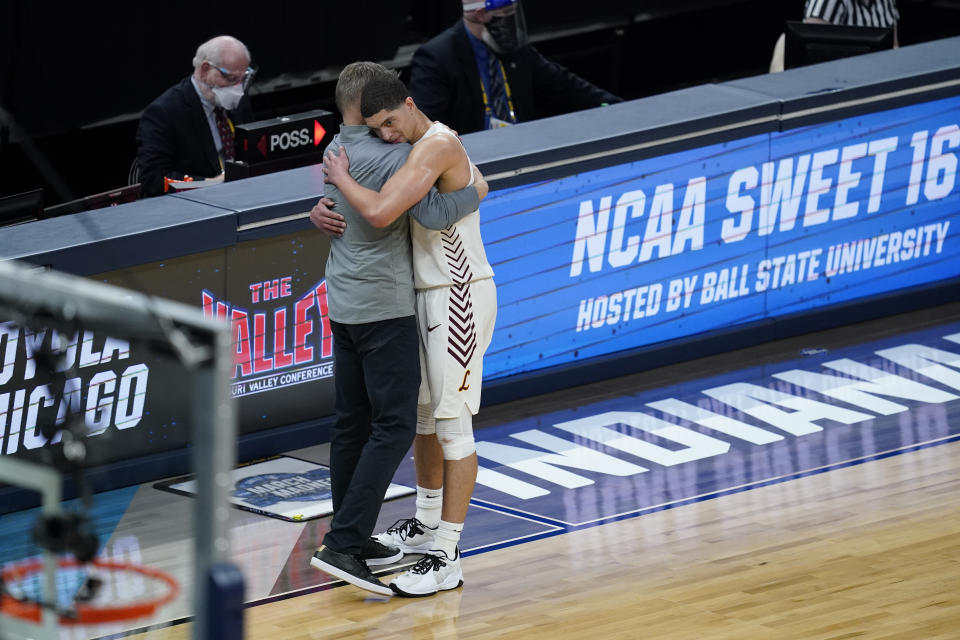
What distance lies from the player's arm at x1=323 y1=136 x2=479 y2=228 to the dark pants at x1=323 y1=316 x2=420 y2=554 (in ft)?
1.26

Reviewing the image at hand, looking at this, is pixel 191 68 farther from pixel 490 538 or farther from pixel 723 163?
pixel 490 538

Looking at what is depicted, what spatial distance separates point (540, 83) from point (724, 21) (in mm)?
5355

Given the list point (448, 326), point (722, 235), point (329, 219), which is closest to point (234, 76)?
point (722, 235)

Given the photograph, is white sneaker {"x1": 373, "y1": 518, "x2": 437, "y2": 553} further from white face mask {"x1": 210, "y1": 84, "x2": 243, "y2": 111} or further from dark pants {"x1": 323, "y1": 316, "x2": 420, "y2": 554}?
white face mask {"x1": 210, "y1": 84, "x2": 243, "y2": 111}

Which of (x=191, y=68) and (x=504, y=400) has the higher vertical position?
(x=191, y=68)

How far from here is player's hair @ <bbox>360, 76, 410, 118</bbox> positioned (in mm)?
5582

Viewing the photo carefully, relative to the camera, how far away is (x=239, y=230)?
6914 mm

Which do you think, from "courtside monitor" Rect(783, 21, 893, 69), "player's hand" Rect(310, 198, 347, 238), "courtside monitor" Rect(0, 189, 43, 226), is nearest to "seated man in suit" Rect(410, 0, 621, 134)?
"courtside monitor" Rect(783, 21, 893, 69)

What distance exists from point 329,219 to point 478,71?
316 centimetres

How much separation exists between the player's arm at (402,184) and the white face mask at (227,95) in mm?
2789

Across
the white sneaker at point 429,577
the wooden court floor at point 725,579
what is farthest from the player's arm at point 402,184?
the wooden court floor at point 725,579

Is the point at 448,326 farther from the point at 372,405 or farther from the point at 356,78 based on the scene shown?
the point at 356,78

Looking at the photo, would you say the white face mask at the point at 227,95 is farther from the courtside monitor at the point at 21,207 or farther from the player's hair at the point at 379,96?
the player's hair at the point at 379,96

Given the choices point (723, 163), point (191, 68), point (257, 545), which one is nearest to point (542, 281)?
point (723, 163)
